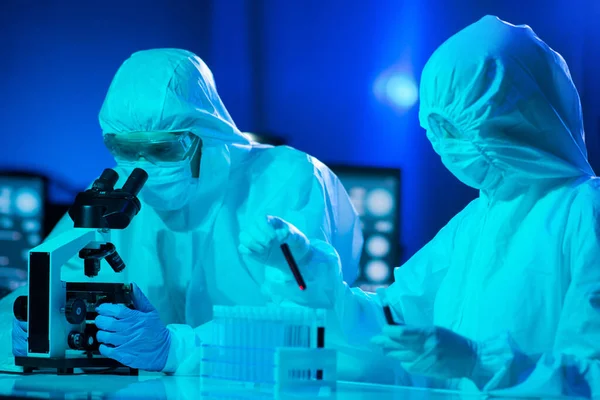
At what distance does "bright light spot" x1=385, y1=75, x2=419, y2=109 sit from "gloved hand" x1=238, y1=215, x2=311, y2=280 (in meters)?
2.15

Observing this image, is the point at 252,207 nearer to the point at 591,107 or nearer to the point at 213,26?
the point at 591,107

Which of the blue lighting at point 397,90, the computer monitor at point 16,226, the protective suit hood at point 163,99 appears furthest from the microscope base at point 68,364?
the blue lighting at point 397,90

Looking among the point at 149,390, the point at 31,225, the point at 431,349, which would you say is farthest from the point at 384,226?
the point at 431,349

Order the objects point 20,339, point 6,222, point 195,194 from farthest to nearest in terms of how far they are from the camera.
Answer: point 6,222, point 195,194, point 20,339

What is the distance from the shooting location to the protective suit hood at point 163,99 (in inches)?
110

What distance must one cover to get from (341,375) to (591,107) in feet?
5.30

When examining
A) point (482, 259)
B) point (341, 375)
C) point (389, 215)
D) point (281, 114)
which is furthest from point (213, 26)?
point (482, 259)

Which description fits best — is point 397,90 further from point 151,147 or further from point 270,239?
point 270,239

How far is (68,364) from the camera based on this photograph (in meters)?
2.26

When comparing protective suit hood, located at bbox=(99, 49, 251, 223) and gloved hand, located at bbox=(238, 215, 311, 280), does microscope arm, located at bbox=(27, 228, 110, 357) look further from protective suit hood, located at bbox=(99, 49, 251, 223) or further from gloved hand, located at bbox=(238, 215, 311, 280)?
protective suit hood, located at bbox=(99, 49, 251, 223)

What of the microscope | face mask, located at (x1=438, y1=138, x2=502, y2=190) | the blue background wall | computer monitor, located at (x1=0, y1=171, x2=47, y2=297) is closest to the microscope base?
the microscope

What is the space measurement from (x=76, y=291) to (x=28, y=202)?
2030 millimetres

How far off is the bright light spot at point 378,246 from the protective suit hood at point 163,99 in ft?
4.53

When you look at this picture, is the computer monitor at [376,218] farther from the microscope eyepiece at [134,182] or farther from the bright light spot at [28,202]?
the microscope eyepiece at [134,182]
